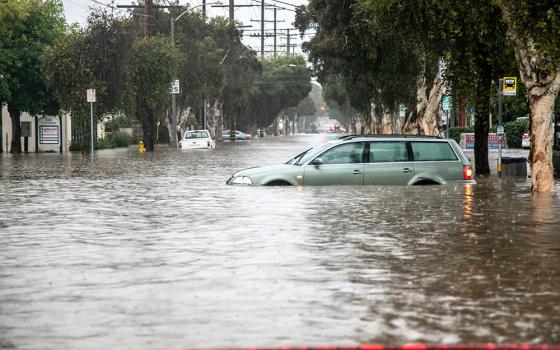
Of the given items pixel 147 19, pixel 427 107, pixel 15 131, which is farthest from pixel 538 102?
pixel 147 19

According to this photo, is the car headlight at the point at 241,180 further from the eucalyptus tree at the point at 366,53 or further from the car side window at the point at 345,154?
the eucalyptus tree at the point at 366,53

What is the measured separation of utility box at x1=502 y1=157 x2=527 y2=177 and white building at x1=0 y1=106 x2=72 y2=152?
36923 millimetres

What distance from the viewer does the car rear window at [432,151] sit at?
2244 centimetres

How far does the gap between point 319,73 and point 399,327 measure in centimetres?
5906

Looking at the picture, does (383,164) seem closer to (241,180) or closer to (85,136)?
(241,180)

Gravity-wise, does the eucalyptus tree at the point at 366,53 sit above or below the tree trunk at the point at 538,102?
above

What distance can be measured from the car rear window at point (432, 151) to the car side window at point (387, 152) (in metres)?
0.24

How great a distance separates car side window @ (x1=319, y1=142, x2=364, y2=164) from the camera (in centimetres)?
2256

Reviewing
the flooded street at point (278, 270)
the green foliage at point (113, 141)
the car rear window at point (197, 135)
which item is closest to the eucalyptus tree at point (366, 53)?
the car rear window at point (197, 135)

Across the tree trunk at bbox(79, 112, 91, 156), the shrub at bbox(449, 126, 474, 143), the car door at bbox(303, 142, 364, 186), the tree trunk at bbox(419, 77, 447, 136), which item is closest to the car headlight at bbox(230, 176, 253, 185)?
the car door at bbox(303, 142, 364, 186)

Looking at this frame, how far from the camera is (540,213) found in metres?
17.9

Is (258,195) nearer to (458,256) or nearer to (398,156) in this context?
(398,156)

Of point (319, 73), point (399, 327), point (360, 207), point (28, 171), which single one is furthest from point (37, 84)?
point (399, 327)

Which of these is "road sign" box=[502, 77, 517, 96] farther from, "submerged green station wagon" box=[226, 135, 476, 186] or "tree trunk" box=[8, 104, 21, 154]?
"tree trunk" box=[8, 104, 21, 154]
